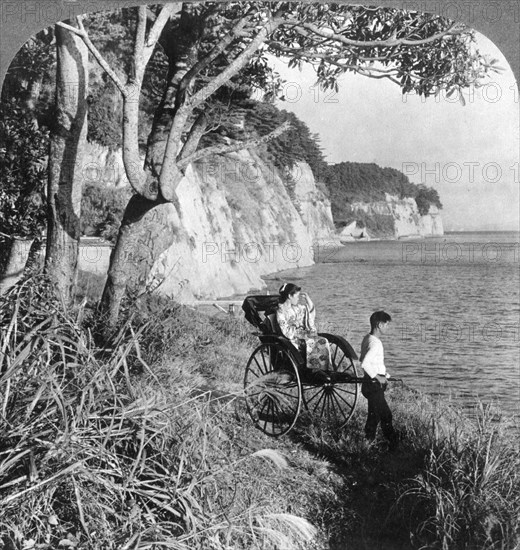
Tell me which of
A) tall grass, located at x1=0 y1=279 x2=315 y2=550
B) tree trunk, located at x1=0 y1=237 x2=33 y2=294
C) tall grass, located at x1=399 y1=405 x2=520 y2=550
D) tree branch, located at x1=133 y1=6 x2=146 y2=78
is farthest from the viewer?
tree trunk, located at x1=0 y1=237 x2=33 y2=294

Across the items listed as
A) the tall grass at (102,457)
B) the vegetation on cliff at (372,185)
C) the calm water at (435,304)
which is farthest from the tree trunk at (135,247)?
the vegetation on cliff at (372,185)

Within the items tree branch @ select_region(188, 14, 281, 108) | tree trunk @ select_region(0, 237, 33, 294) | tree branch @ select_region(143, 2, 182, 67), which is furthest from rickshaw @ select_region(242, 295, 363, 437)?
tree branch @ select_region(143, 2, 182, 67)

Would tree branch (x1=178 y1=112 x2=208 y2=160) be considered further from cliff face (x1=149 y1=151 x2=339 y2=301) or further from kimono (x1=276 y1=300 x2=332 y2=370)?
kimono (x1=276 y1=300 x2=332 y2=370)

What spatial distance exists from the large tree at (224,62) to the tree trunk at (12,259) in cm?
63

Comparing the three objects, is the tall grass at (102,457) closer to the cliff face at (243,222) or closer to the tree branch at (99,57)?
the cliff face at (243,222)

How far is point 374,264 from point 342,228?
1.02ft

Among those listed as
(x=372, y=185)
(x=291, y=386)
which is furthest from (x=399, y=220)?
(x=291, y=386)

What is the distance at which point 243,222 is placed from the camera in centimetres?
470

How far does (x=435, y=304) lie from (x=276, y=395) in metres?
1.06

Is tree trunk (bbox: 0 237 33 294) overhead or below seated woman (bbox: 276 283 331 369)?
overhead

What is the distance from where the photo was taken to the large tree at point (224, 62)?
454 centimetres

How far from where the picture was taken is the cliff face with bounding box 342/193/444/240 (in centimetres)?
449

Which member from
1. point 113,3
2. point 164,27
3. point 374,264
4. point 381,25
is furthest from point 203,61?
point 374,264

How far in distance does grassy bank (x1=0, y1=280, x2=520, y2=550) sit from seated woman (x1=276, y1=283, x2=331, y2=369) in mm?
337
